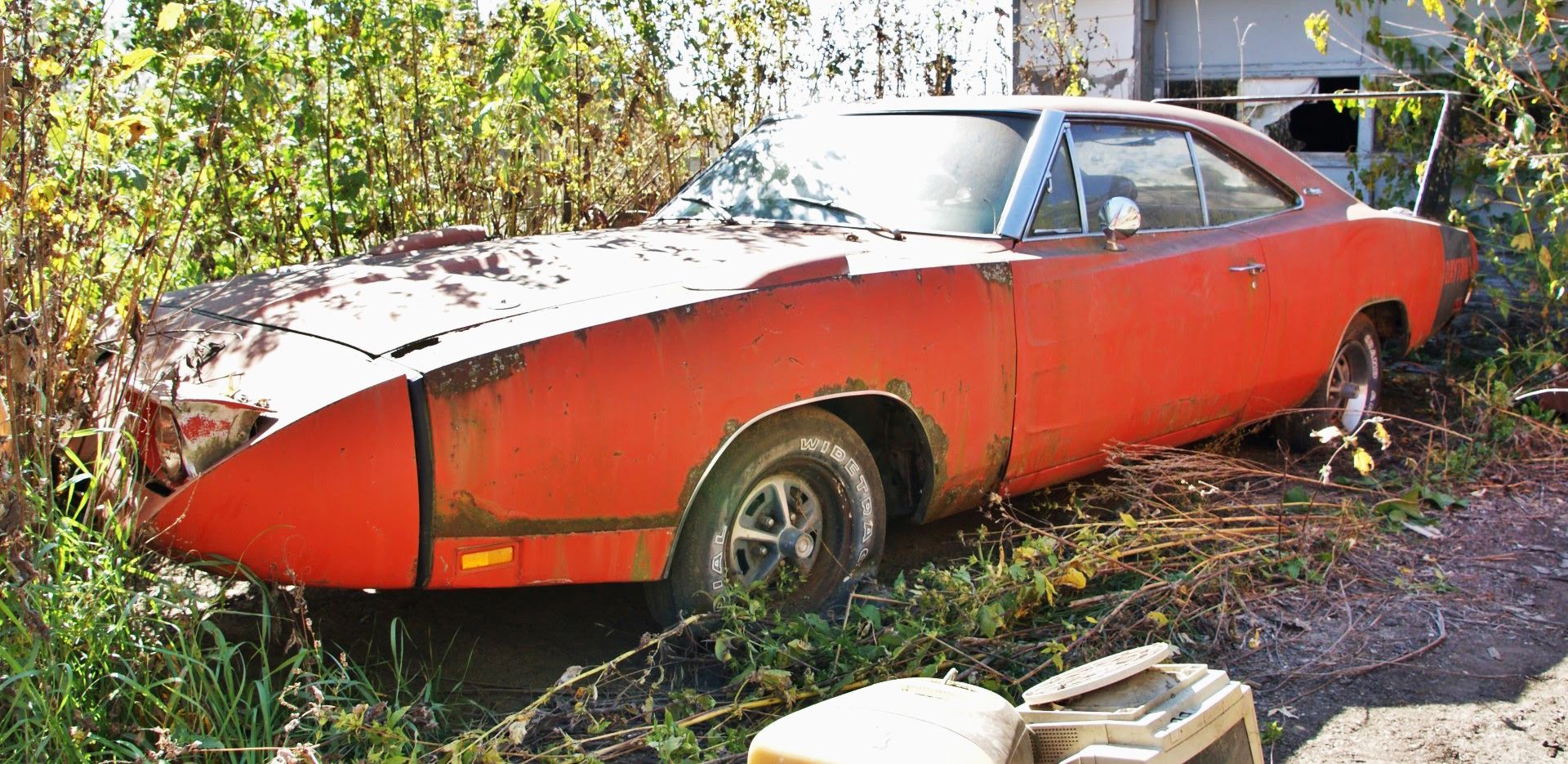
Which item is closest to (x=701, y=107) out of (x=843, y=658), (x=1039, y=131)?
(x=1039, y=131)

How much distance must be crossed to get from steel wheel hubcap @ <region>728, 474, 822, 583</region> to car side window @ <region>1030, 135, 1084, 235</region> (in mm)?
1236

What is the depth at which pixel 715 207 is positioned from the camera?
487 centimetres

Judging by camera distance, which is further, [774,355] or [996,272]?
[996,272]

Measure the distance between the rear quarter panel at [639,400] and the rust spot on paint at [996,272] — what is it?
140mm

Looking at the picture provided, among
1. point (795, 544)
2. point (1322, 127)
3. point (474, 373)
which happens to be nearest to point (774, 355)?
point (795, 544)

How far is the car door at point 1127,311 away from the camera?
4.21 m

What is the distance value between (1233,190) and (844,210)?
1.70m

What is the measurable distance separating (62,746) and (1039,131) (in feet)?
10.8

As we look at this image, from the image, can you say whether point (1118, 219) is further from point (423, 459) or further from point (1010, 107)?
point (423, 459)

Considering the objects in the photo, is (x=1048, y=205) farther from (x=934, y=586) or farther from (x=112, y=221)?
(x=112, y=221)

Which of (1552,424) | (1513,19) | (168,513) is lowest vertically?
(1552,424)

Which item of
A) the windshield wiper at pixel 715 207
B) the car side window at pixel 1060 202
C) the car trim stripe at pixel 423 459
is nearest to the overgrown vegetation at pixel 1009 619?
the car trim stripe at pixel 423 459

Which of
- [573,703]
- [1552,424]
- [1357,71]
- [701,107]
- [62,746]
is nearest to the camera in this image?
[62,746]

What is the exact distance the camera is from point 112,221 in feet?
14.1
